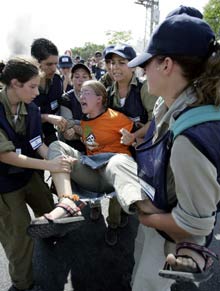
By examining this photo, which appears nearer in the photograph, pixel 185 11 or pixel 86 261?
pixel 185 11

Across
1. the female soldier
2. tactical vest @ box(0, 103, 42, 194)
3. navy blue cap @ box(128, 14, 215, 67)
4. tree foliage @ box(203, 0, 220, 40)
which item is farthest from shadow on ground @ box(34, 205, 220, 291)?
tree foliage @ box(203, 0, 220, 40)

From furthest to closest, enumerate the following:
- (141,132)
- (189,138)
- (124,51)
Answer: (124,51), (141,132), (189,138)

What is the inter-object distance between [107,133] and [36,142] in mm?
636

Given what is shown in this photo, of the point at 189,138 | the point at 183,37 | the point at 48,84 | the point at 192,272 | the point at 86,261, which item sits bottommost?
the point at 86,261

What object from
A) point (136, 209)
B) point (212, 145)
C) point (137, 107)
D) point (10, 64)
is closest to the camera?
point (212, 145)

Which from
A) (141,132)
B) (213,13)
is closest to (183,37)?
(141,132)

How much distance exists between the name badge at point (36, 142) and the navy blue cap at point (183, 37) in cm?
122

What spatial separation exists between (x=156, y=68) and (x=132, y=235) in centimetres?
211

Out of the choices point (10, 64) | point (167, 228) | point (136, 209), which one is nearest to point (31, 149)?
point (10, 64)

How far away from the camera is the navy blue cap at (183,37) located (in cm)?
123

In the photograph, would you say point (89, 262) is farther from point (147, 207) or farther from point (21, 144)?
point (147, 207)

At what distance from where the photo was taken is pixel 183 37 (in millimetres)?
1235

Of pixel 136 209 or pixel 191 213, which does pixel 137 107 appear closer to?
pixel 136 209

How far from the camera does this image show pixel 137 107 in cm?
265
